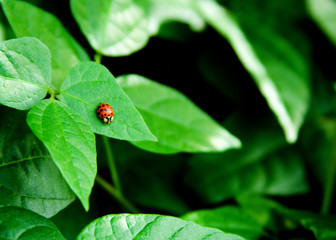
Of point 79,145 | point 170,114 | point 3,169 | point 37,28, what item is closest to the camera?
point 79,145

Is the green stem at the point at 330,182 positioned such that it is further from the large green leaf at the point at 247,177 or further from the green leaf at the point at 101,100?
the green leaf at the point at 101,100

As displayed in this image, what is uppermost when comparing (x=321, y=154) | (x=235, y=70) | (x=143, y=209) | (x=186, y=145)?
(x=235, y=70)

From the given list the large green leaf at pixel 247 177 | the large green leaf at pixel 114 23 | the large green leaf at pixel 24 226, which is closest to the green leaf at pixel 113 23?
the large green leaf at pixel 114 23

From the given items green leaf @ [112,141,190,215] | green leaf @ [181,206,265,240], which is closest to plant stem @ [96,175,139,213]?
green leaf @ [112,141,190,215]

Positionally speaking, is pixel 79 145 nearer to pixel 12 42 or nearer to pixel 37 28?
pixel 12 42

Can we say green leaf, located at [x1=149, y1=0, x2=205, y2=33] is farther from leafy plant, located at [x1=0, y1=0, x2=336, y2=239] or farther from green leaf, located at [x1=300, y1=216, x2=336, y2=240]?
green leaf, located at [x1=300, y1=216, x2=336, y2=240]

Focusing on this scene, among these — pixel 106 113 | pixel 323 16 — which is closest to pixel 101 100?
pixel 106 113

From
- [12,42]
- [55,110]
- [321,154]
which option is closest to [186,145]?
[55,110]
